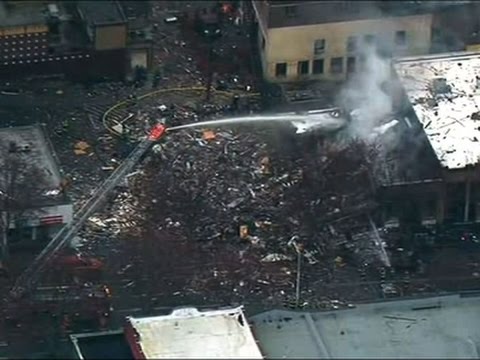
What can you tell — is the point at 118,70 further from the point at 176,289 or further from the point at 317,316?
the point at 317,316

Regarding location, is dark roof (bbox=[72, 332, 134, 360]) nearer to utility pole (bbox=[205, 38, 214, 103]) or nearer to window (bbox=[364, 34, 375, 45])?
utility pole (bbox=[205, 38, 214, 103])

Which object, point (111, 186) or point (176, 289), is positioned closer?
point (176, 289)

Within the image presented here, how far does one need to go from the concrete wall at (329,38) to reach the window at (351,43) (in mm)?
74

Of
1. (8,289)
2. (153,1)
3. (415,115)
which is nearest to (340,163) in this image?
(415,115)

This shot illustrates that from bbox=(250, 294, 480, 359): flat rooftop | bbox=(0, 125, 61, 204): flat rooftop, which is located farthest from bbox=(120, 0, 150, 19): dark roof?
bbox=(250, 294, 480, 359): flat rooftop

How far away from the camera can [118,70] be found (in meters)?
45.1

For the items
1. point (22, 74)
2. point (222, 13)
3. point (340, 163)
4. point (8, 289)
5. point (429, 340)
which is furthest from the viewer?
point (222, 13)

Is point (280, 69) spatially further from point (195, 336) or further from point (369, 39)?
point (195, 336)

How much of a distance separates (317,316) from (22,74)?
45.0ft

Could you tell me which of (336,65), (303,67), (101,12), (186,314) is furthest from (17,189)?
(336,65)

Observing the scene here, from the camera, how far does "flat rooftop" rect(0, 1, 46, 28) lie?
44.6 meters

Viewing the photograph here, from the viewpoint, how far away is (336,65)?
4550 cm

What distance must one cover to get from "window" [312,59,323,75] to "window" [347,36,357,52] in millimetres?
729

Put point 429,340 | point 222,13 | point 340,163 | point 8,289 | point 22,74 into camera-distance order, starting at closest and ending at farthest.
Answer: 1. point 429,340
2. point 8,289
3. point 340,163
4. point 22,74
5. point 222,13
